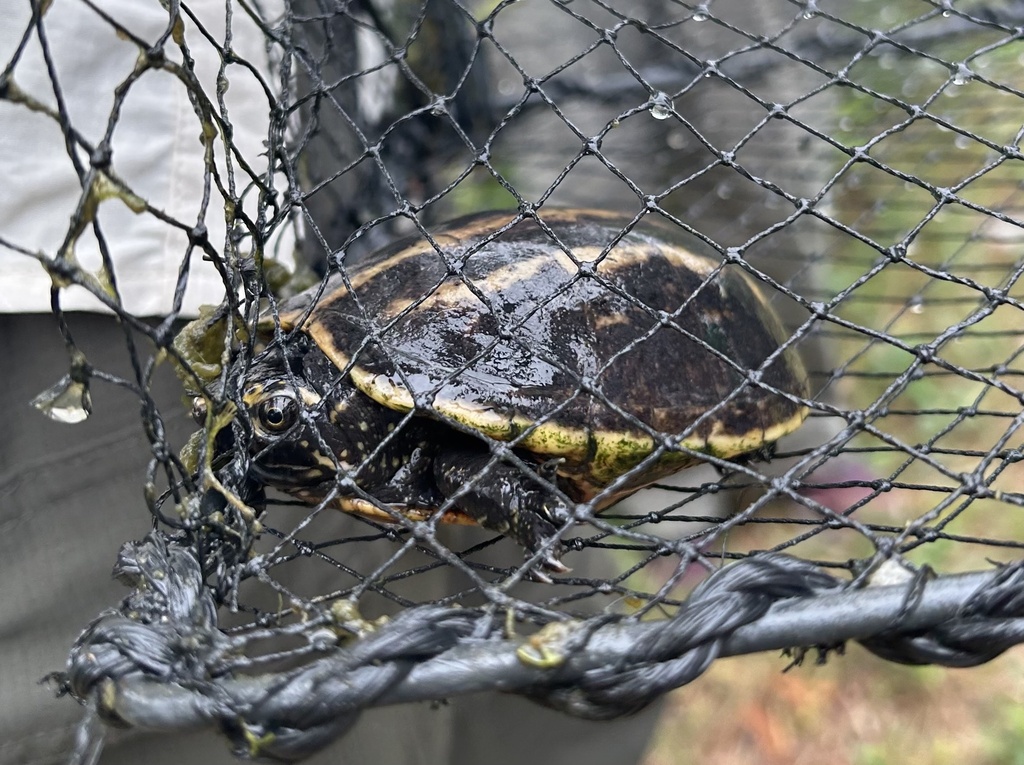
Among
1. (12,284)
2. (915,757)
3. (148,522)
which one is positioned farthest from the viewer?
(915,757)

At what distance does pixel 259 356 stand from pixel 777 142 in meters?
2.01

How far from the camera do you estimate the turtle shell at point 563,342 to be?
980 millimetres

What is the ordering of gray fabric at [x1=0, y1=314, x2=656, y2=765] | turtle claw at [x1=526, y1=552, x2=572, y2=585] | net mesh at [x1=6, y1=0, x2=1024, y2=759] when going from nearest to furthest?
net mesh at [x1=6, y1=0, x2=1024, y2=759] → turtle claw at [x1=526, y1=552, x2=572, y2=585] → gray fabric at [x1=0, y1=314, x2=656, y2=765]

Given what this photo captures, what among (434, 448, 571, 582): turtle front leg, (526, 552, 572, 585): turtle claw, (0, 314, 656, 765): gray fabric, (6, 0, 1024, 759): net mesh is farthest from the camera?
(0, 314, 656, 765): gray fabric

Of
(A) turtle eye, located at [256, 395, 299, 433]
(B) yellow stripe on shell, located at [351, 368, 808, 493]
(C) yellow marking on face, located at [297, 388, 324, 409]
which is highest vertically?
(C) yellow marking on face, located at [297, 388, 324, 409]

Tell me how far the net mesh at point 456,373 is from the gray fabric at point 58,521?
0.05m

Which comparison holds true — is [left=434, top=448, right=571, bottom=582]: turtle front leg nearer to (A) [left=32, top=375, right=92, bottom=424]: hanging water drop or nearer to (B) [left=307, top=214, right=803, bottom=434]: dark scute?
(B) [left=307, top=214, right=803, bottom=434]: dark scute

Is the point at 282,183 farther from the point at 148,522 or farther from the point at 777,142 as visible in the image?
the point at 777,142

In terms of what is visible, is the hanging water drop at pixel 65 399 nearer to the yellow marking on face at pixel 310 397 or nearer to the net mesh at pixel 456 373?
the net mesh at pixel 456 373

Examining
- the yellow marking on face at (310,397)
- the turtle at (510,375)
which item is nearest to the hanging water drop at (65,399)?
the turtle at (510,375)

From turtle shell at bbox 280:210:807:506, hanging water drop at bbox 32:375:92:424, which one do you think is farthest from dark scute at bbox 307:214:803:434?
hanging water drop at bbox 32:375:92:424

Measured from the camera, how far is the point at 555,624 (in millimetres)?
568

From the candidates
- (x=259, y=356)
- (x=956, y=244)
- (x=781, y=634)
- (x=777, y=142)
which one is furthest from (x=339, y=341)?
(x=956, y=244)

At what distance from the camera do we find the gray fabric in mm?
1041
